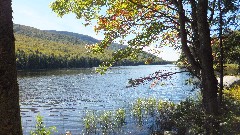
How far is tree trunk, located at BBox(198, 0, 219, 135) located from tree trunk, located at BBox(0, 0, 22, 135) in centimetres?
718

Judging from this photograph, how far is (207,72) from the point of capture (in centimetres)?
1071

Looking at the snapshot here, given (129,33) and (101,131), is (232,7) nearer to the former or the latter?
(129,33)

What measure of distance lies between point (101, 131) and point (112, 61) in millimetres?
16047

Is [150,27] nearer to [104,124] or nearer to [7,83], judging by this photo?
[7,83]

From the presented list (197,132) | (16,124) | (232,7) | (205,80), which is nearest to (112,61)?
(205,80)

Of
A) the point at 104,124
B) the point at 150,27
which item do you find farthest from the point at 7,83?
the point at 104,124

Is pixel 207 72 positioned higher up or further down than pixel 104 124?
higher up

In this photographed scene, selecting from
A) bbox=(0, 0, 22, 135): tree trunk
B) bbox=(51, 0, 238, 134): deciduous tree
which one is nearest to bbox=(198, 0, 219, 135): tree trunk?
bbox=(51, 0, 238, 134): deciduous tree

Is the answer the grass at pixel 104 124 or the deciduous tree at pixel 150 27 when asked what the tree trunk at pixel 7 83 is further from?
the grass at pixel 104 124

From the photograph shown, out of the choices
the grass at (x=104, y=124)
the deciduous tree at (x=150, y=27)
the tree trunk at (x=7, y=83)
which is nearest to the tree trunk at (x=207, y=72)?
the deciduous tree at (x=150, y=27)

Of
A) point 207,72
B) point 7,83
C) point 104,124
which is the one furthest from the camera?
point 104,124

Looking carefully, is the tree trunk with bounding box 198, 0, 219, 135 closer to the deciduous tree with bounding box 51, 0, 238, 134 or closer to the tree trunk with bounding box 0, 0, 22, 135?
the deciduous tree with bounding box 51, 0, 238, 134

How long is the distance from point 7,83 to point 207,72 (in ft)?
24.2

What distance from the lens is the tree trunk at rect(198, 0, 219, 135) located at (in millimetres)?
10695
